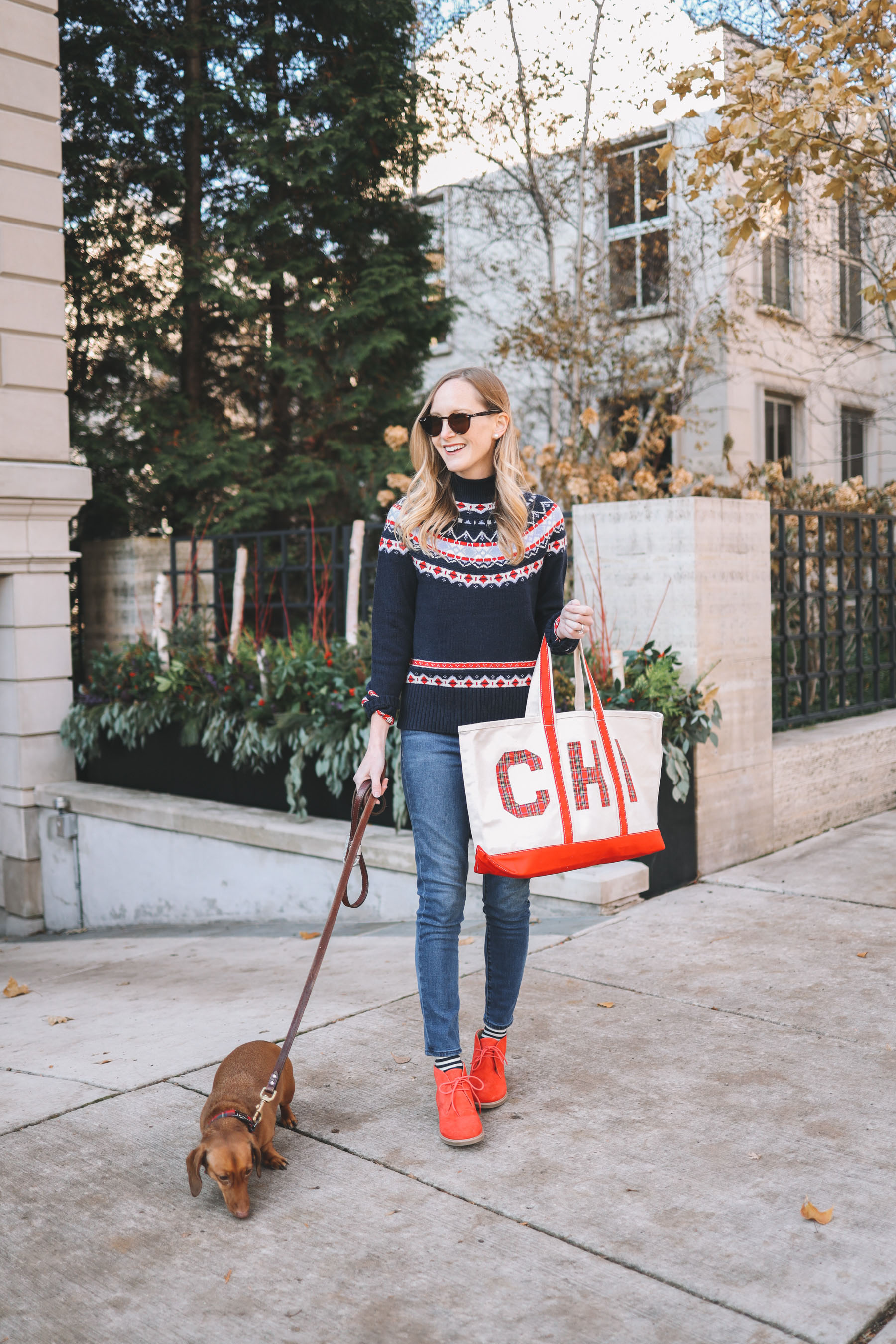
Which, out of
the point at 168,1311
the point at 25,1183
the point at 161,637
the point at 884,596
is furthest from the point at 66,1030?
the point at 884,596

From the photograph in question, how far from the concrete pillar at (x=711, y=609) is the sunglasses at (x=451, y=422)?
2641mm

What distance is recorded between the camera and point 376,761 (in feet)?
9.69

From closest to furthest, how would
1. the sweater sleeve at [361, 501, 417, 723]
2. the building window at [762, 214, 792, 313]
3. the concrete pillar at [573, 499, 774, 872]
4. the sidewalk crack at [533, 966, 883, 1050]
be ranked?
the sweater sleeve at [361, 501, 417, 723] < the sidewalk crack at [533, 966, 883, 1050] < the concrete pillar at [573, 499, 774, 872] < the building window at [762, 214, 792, 313]

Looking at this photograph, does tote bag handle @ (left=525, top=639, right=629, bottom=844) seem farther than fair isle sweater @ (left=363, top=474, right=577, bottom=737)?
No

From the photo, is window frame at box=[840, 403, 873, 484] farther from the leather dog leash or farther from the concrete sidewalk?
the leather dog leash

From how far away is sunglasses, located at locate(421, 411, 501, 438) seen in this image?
2936 millimetres

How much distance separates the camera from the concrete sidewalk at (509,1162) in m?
2.26

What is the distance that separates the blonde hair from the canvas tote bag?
1.15ft

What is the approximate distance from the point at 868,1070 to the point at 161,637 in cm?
618

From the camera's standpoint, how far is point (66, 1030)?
4105 millimetres

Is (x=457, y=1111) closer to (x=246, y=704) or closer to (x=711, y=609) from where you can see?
(x=711, y=609)

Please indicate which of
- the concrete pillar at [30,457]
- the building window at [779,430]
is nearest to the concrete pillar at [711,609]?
the concrete pillar at [30,457]

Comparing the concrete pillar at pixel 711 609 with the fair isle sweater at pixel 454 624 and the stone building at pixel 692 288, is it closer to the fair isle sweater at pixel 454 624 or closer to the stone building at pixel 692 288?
the fair isle sweater at pixel 454 624

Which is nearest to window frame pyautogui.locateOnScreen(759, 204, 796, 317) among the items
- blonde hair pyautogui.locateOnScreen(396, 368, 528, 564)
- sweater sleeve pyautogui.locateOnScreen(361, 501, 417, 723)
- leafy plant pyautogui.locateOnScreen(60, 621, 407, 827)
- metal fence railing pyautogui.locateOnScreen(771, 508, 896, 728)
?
metal fence railing pyautogui.locateOnScreen(771, 508, 896, 728)
